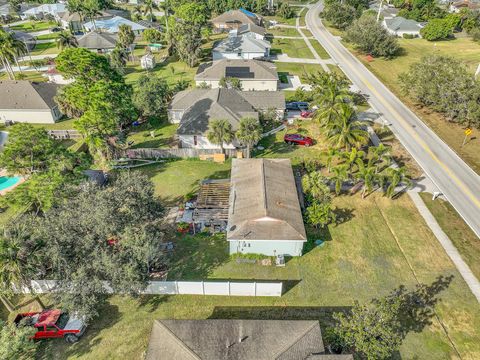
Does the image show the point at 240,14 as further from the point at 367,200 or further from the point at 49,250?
the point at 49,250

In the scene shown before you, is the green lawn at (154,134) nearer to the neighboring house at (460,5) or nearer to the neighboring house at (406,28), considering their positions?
the neighboring house at (406,28)

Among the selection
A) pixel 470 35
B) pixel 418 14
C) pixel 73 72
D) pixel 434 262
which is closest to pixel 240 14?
pixel 418 14

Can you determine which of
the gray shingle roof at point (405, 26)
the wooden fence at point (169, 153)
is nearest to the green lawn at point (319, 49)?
the gray shingle roof at point (405, 26)

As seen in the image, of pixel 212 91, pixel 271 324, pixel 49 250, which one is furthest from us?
pixel 212 91

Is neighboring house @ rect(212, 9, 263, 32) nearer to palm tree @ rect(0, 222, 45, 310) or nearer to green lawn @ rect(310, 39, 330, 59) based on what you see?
green lawn @ rect(310, 39, 330, 59)

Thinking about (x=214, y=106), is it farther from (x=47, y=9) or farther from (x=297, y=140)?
(x=47, y=9)
